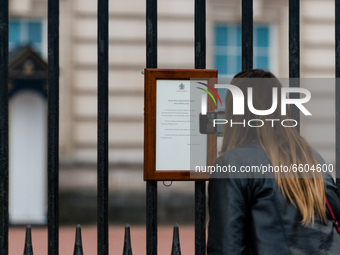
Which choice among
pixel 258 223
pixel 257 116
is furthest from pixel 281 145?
pixel 258 223

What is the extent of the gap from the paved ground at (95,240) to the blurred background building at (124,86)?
30cm

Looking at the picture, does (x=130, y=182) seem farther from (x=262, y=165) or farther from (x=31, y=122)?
(x=262, y=165)

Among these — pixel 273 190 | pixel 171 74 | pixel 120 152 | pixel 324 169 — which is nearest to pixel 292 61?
pixel 171 74

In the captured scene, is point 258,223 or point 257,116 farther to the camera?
point 257,116

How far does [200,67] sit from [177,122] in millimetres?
373

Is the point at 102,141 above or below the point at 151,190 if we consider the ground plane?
above

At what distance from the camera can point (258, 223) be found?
172 centimetres

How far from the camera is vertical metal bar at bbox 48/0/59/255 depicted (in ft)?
8.65

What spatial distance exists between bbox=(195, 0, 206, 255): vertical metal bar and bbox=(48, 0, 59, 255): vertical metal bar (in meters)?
0.85

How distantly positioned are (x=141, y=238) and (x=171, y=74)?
16.5 feet
